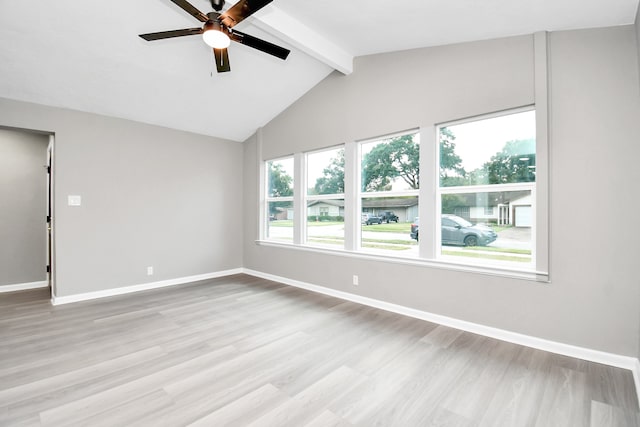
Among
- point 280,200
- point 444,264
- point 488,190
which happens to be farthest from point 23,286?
point 488,190

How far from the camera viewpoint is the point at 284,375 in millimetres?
2213

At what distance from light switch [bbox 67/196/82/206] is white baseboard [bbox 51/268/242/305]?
125cm

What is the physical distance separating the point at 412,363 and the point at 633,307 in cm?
176

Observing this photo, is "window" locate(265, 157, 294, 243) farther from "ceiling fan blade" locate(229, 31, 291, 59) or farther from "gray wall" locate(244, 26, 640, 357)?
"ceiling fan blade" locate(229, 31, 291, 59)

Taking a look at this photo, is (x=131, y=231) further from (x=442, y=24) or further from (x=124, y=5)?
(x=442, y=24)

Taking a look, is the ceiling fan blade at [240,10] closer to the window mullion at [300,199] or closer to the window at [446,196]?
the window at [446,196]

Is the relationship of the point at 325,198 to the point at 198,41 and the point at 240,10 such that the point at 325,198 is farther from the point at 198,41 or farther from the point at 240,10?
the point at 240,10

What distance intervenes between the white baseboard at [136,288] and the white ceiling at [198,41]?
101 inches

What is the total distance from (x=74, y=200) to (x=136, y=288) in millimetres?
1527

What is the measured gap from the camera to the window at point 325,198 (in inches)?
171

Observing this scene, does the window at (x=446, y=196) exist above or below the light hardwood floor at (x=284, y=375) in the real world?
above

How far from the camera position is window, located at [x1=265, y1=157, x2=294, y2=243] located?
508cm

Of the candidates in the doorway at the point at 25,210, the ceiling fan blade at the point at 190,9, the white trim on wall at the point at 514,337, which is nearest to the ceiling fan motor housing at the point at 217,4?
the ceiling fan blade at the point at 190,9

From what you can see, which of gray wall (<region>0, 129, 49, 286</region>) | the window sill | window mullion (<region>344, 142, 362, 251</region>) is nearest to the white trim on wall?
the window sill
